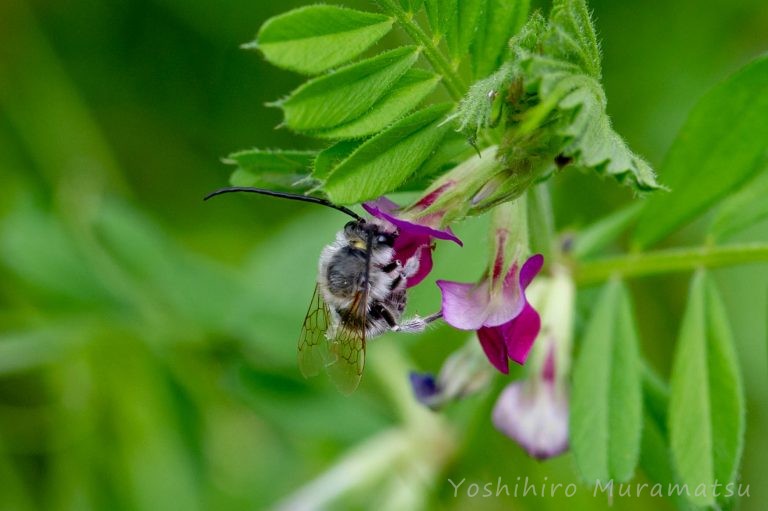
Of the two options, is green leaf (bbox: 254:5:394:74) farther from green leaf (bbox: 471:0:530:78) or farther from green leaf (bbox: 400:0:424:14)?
green leaf (bbox: 471:0:530:78)

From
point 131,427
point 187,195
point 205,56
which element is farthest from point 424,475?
point 205,56

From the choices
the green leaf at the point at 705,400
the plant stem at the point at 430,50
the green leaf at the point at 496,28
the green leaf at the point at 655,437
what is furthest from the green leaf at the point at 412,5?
the green leaf at the point at 655,437

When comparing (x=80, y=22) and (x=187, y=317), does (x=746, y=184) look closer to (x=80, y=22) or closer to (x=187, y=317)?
(x=187, y=317)

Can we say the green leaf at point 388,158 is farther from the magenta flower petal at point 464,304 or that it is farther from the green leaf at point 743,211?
the green leaf at point 743,211

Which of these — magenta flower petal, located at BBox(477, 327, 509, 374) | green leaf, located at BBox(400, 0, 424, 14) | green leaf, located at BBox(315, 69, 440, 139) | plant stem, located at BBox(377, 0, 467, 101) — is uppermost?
green leaf, located at BBox(400, 0, 424, 14)

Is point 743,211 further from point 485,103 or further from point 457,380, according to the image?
point 485,103

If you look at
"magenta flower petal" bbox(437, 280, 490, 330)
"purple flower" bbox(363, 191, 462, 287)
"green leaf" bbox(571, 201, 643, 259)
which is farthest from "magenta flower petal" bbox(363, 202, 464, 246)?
"green leaf" bbox(571, 201, 643, 259)
